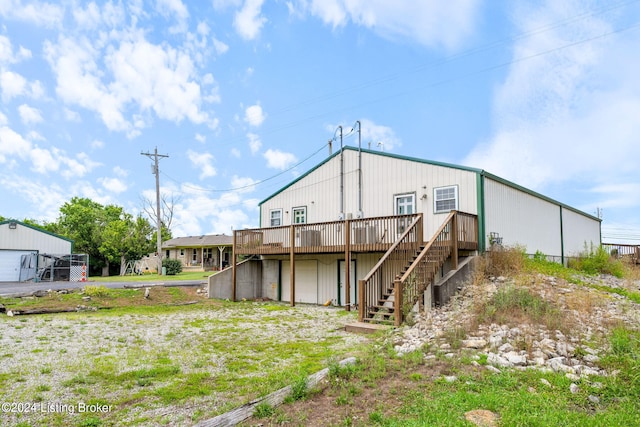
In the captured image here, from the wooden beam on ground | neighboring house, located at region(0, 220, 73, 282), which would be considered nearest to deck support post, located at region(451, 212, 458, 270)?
the wooden beam on ground

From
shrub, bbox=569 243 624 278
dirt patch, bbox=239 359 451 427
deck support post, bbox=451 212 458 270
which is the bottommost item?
dirt patch, bbox=239 359 451 427

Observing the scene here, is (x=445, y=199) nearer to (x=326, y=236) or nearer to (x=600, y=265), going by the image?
(x=326, y=236)

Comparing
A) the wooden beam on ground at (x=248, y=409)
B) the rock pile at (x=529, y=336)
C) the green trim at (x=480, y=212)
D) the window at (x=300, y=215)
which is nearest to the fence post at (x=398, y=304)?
the rock pile at (x=529, y=336)

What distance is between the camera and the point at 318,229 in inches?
599

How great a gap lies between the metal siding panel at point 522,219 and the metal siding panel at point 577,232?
1355 mm

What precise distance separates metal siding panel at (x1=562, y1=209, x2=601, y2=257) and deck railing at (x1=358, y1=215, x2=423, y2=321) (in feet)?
38.1

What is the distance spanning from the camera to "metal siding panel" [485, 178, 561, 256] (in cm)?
1333

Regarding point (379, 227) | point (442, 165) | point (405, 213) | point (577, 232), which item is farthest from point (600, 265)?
point (379, 227)

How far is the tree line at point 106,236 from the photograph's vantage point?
32.7 meters

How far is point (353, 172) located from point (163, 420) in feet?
41.7

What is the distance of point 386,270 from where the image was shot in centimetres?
1316

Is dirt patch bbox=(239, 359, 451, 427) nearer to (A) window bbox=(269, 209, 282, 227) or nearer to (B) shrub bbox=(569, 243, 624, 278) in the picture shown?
(A) window bbox=(269, 209, 282, 227)

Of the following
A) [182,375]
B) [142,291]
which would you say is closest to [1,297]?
[142,291]

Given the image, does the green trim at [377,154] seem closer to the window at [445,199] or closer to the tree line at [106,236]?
the window at [445,199]
